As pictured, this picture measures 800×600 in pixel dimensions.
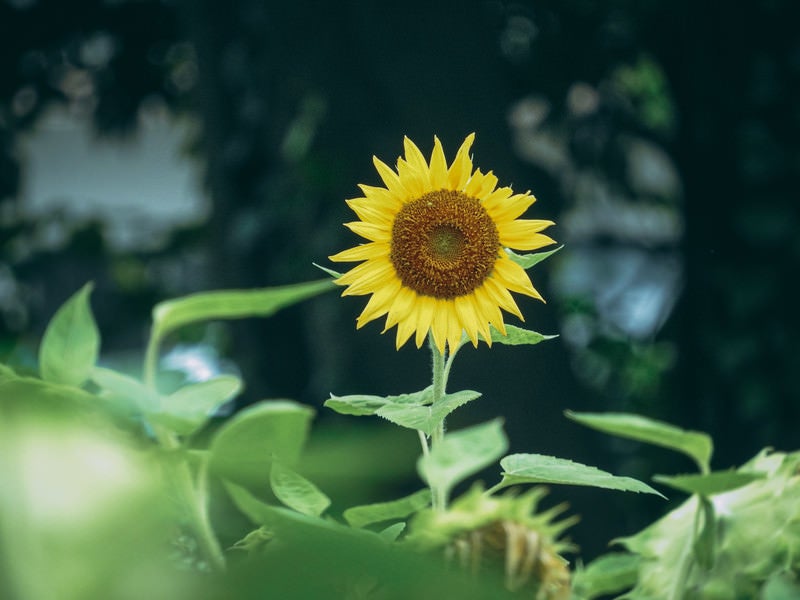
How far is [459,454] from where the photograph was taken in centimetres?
17

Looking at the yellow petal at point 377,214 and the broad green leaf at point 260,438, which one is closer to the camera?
the broad green leaf at point 260,438

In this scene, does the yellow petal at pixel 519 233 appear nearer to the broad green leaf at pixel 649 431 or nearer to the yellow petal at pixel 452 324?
the yellow petal at pixel 452 324

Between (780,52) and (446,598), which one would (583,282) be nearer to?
(780,52)

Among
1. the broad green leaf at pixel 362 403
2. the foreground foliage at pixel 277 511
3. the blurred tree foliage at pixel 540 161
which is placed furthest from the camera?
the blurred tree foliage at pixel 540 161

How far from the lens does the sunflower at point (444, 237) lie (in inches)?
12.8

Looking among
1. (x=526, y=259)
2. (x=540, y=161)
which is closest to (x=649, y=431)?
(x=526, y=259)

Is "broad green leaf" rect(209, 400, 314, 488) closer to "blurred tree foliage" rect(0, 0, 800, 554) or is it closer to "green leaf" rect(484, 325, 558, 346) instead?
"green leaf" rect(484, 325, 558, 346)

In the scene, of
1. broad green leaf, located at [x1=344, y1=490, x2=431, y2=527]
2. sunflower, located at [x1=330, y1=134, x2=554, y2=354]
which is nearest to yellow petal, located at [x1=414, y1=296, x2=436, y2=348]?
sunflower, located at [x1=330, y1=134, x2=554, y2=354]

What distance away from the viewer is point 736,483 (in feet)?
0.59

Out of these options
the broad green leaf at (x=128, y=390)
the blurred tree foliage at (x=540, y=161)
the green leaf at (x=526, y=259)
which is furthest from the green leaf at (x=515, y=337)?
the blurred tree foliage at (x=540, y=161)

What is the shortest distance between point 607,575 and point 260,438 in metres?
0.10

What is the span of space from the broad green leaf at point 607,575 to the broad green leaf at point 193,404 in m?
0.09

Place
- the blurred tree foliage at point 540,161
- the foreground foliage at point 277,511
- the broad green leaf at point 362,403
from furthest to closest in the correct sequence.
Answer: the blurred tree foliage at point 540,161
the broad green leaf at point 362,403
the foreground foliage at point 277,511

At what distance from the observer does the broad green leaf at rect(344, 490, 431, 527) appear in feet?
0.74
